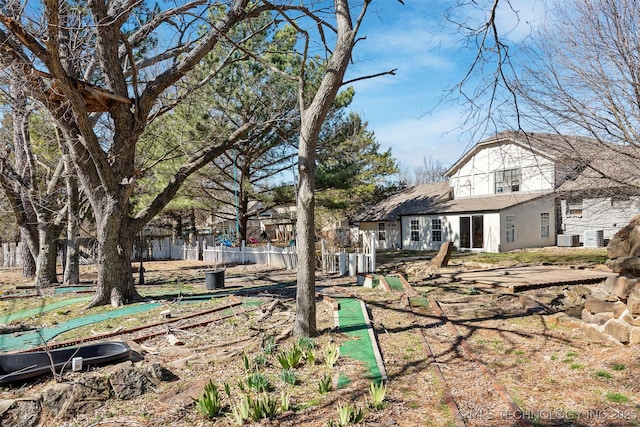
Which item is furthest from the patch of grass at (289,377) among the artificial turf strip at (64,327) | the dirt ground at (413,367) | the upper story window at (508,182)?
the upper story window at (508,182)

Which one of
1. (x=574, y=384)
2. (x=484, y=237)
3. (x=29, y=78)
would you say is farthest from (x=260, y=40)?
(x=484, y=237)

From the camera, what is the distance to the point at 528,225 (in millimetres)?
21078

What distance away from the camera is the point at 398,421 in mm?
3760

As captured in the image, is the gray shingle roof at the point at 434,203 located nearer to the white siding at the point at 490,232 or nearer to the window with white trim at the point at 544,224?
the white siding at the point at 490,232

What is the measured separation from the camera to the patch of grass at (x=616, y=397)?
14.0ft

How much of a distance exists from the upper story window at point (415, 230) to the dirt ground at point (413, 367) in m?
14.9

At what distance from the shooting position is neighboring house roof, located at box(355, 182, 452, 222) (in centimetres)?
2464

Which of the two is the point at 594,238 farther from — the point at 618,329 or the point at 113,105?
the point at 113,105

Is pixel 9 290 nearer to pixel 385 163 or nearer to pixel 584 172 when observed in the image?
pixel 584 172

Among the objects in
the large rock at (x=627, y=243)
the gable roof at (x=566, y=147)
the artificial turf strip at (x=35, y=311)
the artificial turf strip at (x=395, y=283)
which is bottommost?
the artificial turf strip at (x=35, y=311)

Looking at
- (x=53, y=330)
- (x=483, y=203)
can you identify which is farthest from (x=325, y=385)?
(x=483, y=203)

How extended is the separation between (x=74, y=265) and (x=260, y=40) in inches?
355

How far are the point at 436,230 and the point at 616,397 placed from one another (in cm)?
1918

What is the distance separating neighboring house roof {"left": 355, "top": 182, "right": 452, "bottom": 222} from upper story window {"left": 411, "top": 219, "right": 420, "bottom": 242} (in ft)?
1.92
